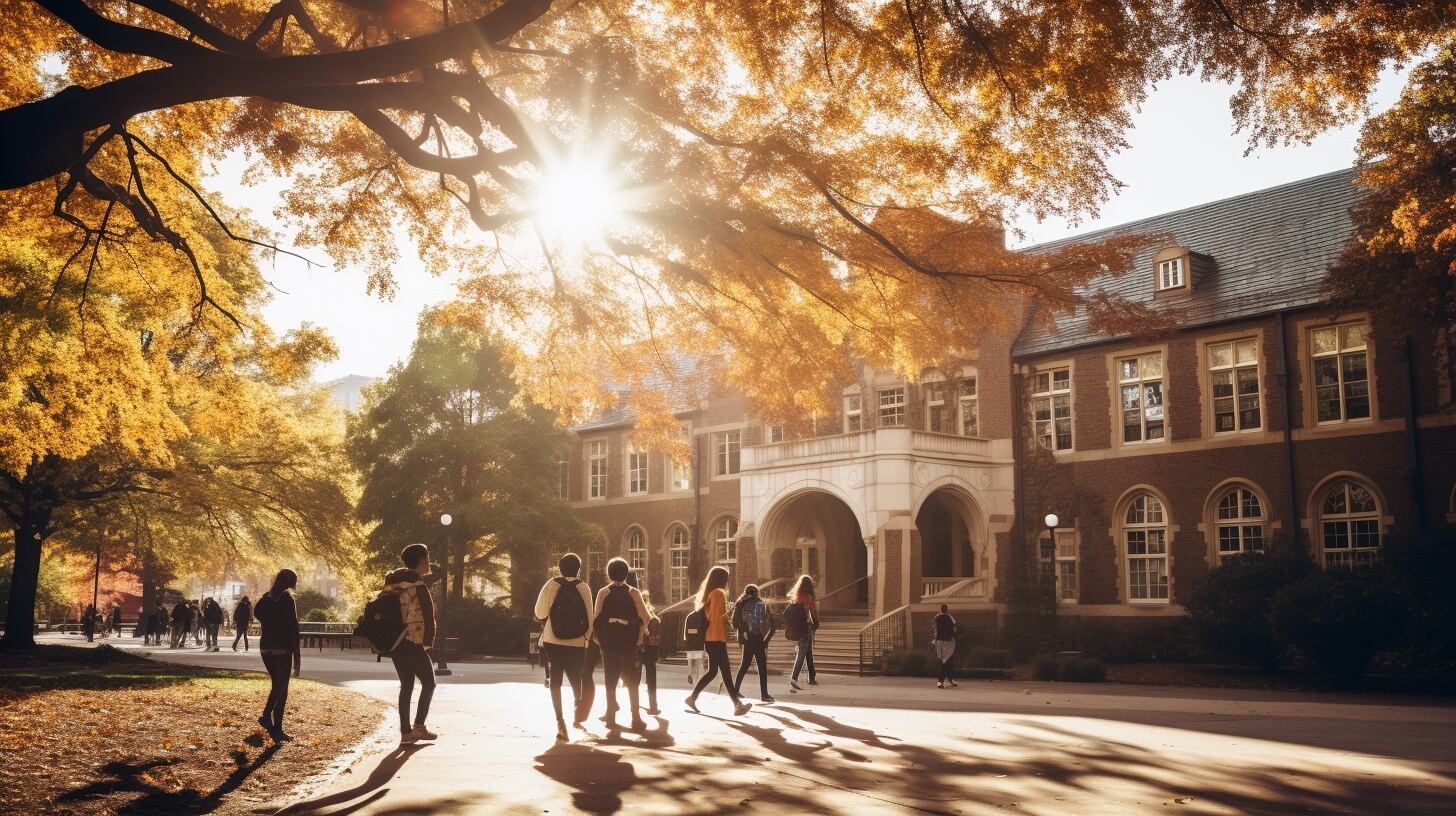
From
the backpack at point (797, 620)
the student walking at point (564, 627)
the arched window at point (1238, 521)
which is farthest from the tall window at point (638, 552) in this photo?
the student walking at point (564, 627)

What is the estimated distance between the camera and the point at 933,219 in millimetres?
12141

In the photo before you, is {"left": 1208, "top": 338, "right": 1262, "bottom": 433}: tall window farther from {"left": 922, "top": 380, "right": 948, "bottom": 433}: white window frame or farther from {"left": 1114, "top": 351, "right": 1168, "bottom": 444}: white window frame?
{"left": 922, "top": 380, "right": 948, "bottom": 433}: white window frame

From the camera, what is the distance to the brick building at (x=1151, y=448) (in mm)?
26234

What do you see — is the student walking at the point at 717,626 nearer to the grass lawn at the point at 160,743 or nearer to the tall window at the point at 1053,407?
the grass lawn at the point at 160,743

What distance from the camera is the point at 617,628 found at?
12789 millimetres

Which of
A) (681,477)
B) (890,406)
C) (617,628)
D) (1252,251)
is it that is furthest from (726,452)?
(617,628)

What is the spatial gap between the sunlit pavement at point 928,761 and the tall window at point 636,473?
2695cm

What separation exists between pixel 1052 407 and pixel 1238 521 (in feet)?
18.9

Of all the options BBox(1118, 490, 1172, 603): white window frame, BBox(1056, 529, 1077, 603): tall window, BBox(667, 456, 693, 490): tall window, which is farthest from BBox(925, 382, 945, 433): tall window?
BBox(667, 456, 693, 490): tall window

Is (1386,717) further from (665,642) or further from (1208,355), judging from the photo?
(665,642)

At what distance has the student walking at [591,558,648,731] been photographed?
12.8m

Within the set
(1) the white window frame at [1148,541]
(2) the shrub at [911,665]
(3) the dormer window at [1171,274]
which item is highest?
(3) the dormer window at [1171,274]

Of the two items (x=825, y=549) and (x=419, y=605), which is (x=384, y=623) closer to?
(x=419, y=605)

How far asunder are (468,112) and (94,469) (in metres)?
20.0
